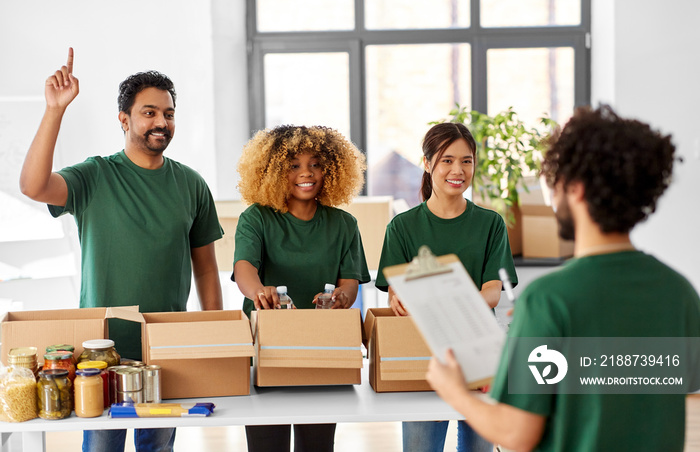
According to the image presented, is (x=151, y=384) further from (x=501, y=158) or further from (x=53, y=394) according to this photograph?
(x=501, y=158)

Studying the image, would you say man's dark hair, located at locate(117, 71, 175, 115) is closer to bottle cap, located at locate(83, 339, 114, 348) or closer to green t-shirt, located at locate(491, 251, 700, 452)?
bottle cap, located at locate(83, 339, 114, 348)

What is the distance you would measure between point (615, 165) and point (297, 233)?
4.26 feet

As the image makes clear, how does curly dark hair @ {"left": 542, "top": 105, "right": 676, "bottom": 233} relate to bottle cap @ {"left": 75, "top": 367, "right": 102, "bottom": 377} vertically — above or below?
above

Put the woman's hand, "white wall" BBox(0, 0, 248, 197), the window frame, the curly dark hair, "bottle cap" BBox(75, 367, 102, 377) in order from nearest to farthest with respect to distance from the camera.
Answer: the curly dark hair
"bottle cap" BBox(75, 367, 102, 377)
the woman's hand
"white wall" BBox(0, 0, 248, 197)
the window frame

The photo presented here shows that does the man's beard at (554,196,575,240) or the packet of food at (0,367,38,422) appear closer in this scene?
the man's beard at (554,196,575,240)

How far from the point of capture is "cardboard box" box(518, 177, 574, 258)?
4.35 m

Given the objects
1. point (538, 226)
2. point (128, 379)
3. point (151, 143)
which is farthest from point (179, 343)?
point (538, 226)

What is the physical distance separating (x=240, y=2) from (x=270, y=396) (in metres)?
3.23

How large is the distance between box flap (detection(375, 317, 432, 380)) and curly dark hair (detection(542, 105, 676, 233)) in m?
0.84

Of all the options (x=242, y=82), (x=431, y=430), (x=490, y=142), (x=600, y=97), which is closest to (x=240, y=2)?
(x=242, y=82)

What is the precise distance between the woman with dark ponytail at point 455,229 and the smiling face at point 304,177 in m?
0.29

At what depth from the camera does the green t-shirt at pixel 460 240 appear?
211 cm

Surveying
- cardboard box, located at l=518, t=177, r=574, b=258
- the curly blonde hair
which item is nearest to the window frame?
cardboard box, located at l=518, t=177, r=574, b=258

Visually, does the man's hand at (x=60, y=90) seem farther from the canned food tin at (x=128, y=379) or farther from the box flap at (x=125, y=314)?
the canned food tin at (x=128, y=379)
